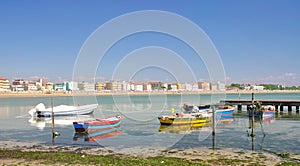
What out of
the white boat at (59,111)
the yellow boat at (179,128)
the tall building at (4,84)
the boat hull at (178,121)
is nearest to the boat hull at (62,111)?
the white boat at (59,111)

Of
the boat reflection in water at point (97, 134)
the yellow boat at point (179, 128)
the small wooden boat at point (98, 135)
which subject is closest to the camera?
the small wooden boat at point (98, 135)

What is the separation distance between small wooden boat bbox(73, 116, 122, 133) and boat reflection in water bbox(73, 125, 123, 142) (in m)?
0.24

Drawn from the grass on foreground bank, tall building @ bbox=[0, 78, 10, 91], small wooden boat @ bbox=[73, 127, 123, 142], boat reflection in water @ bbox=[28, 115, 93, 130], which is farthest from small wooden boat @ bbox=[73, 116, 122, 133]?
tall building @ bbox=[0, 78, 10, 91]

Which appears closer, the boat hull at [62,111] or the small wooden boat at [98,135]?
the small wooden boat at [98,135]

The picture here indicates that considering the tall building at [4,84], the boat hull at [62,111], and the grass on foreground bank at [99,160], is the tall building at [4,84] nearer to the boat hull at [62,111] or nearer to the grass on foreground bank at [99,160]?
the boat hull at [62,111]

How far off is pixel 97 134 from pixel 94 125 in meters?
1.32

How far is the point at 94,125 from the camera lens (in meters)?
26.0

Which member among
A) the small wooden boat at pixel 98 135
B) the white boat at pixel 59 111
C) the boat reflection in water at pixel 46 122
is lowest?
the boat reflection in water at pixel 46 122

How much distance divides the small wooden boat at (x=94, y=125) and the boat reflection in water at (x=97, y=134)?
24 centimetres

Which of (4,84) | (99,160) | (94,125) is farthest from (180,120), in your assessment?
(4,84)

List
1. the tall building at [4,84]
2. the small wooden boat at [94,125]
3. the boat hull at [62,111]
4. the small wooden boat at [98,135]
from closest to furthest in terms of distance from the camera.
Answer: the small wooden boat at [98,135] < the small wooden boat at [94,125] < the boat hull at [62,111] < the tall building at [4,84]

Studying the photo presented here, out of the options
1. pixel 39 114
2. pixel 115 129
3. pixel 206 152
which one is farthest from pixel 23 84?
pixel 206 152

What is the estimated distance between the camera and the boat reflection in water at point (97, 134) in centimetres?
2300

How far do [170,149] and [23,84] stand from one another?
197 m
